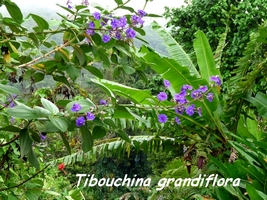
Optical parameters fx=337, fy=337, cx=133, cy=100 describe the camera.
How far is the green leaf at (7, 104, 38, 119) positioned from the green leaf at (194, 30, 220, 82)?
6.31 ft

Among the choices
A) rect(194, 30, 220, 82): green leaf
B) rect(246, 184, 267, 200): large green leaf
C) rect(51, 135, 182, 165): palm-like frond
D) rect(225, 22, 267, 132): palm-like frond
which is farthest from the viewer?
rect(51, 135, 182, 165): palm-like frond

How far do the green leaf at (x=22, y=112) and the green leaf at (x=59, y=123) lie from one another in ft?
0.09

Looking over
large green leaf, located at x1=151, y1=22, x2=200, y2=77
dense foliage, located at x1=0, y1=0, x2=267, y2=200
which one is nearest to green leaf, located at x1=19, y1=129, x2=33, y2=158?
dense foliage, located at x1=0, y1=0, x2=267, y2=200

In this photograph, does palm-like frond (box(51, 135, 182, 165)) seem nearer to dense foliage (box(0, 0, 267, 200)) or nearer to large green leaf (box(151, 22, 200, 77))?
dense foliage (box(0, 0, 267, 200))

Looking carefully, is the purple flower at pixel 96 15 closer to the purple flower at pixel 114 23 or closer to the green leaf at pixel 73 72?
the purple flower at pixel 114 23

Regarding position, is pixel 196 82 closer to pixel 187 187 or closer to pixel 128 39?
pixel 187 187

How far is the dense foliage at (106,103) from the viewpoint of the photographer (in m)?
0.70

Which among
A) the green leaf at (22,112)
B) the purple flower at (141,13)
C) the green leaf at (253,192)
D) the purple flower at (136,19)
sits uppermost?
the purple flower at (141,13)

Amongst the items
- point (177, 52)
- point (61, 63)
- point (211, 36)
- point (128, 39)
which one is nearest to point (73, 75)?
point (61, 63)

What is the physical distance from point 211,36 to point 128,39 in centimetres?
643

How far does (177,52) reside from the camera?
2787 millimetres

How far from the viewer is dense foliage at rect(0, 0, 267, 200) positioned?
70 centimetres

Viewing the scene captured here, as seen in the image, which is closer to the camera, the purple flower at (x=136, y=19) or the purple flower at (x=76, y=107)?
the purple flower at (x=76, y=107)

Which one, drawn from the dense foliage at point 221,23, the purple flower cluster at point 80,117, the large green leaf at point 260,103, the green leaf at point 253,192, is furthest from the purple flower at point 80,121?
the dense foliage at point 221,23
